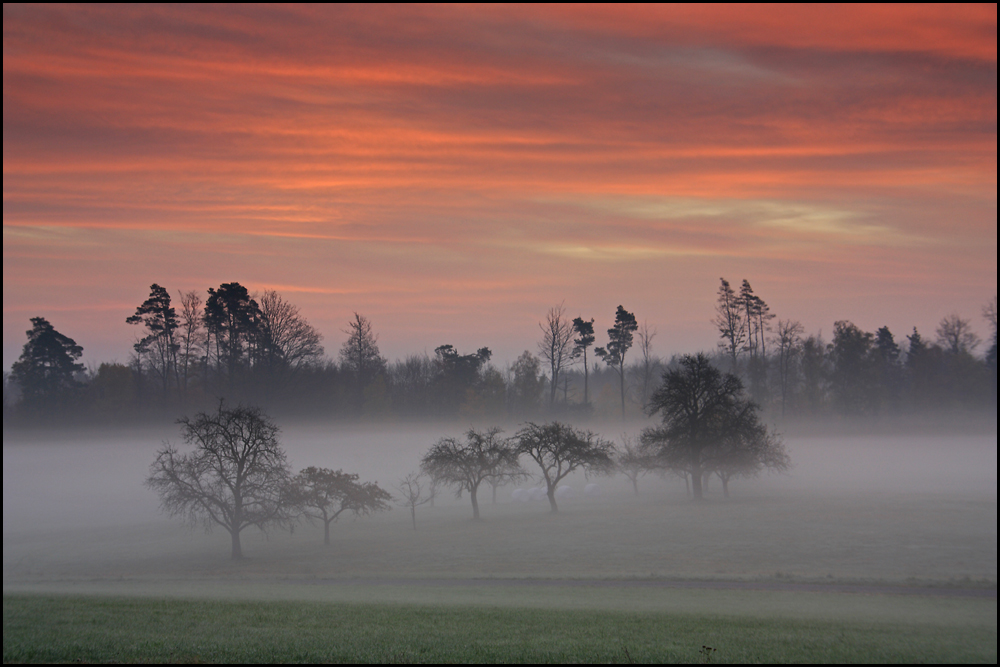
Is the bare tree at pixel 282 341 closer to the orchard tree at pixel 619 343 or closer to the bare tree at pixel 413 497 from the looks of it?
the bare tree at pixel 413 497

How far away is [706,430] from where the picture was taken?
5872 cm

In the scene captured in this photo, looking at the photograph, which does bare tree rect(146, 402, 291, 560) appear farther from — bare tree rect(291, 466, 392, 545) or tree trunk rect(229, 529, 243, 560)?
bare tree rect(291, 466, 392, 545)

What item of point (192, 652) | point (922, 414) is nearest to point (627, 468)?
point (922, 414)

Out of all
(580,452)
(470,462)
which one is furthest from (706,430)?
(470,462)

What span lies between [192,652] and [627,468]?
64463mm

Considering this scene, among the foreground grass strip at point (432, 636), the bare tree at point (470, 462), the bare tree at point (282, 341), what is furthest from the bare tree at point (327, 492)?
the foreground grass strip at point (432, 636)

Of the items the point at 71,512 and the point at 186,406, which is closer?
the point at 186,406

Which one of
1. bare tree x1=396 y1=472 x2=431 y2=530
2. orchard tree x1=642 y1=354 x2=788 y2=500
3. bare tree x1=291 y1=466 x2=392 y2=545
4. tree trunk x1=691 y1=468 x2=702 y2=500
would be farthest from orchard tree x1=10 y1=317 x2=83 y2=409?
tree trunk x1=691 y1=468 x2=702 y2=500

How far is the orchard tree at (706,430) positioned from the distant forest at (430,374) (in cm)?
1726

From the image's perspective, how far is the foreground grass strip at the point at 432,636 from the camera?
12.5m

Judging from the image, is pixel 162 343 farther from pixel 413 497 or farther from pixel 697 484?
pixel 697 484

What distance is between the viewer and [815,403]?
85.0 metres

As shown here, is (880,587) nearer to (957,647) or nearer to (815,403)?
(957,647)

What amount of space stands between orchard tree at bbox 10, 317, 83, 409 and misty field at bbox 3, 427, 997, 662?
151 inches
